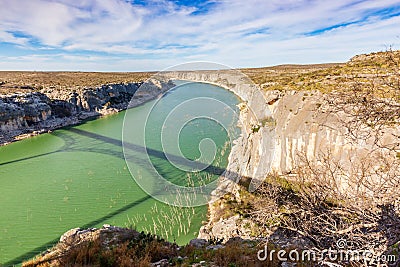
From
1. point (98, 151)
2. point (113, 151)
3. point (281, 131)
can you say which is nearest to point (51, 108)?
point (98, 151)

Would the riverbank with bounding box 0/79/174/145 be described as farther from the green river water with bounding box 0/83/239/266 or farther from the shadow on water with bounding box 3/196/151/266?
the shadow on water with bounding box 3/196/151/266

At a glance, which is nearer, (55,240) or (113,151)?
(55,240)

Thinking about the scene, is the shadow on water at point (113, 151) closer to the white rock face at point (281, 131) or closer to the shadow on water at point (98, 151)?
the shadow on water at point (98, 151)

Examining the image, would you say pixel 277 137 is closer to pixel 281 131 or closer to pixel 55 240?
pixel 281 131

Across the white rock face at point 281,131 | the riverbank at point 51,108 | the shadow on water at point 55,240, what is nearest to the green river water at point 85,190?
the shadow on water at point 55,240

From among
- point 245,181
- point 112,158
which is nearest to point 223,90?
point 245,181

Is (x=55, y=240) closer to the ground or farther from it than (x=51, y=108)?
closer to the ground
